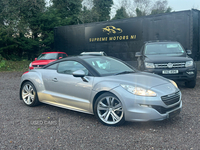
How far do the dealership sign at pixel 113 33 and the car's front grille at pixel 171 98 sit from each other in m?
9.91

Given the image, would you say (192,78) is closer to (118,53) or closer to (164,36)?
(164,36)

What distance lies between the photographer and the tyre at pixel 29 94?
17.5ft

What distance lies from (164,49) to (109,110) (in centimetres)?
547

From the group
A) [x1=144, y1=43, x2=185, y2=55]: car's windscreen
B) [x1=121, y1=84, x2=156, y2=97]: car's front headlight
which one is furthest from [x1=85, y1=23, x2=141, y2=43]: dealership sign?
[x1=121, y1=84, x2=156, y2=97]: car's front headlight

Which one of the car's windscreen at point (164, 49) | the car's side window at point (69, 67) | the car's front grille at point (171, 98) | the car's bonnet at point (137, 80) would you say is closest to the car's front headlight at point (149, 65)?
the car's windscreen at point (164, 49)

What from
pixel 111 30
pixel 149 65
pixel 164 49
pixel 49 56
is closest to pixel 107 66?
pixel 149 65

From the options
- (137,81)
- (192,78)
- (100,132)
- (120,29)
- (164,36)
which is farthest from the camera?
(120,29)

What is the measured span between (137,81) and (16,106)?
3436mm

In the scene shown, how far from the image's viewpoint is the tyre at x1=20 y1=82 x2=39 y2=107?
17.5 ft

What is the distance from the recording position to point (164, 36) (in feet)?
41.4

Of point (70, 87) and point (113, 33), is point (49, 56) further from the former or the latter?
point (70, 87)

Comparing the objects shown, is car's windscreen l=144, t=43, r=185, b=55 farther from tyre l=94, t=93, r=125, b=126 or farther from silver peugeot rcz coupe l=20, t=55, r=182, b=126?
tyre l=94, t=93, r=125, b=126

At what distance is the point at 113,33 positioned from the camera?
14.6m

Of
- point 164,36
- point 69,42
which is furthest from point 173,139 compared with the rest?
point 69,42
